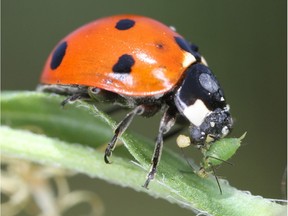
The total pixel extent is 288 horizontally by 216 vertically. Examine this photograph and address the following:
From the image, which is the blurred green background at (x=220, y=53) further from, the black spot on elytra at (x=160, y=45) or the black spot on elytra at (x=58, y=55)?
→ the black spot on elytra at (x=160, y=45)

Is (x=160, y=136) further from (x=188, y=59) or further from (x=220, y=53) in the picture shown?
(x=220, y=53)

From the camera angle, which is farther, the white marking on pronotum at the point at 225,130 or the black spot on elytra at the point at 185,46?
the black spot on elytra at the point at 185,46

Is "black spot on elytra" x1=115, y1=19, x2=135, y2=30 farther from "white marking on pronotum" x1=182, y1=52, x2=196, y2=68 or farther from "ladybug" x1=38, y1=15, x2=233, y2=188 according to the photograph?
"white marking on pronotum" x1=182, y1=52, x2=196, y2=68

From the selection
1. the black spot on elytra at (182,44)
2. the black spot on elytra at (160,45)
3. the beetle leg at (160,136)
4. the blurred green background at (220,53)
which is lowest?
the blurred green background at (220,53)

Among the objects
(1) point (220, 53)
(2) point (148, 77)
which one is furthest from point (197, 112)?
(1) point (220, 53)

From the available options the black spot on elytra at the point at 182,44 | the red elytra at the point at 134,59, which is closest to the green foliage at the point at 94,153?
the red elytra at the point at 134,59

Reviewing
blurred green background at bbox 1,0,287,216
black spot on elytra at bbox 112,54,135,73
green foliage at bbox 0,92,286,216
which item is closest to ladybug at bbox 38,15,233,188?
black spot on elytra at bbox 112,54,135,73

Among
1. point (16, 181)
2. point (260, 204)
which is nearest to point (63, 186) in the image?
point (16, 181)

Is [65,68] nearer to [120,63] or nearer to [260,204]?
[120,63]
